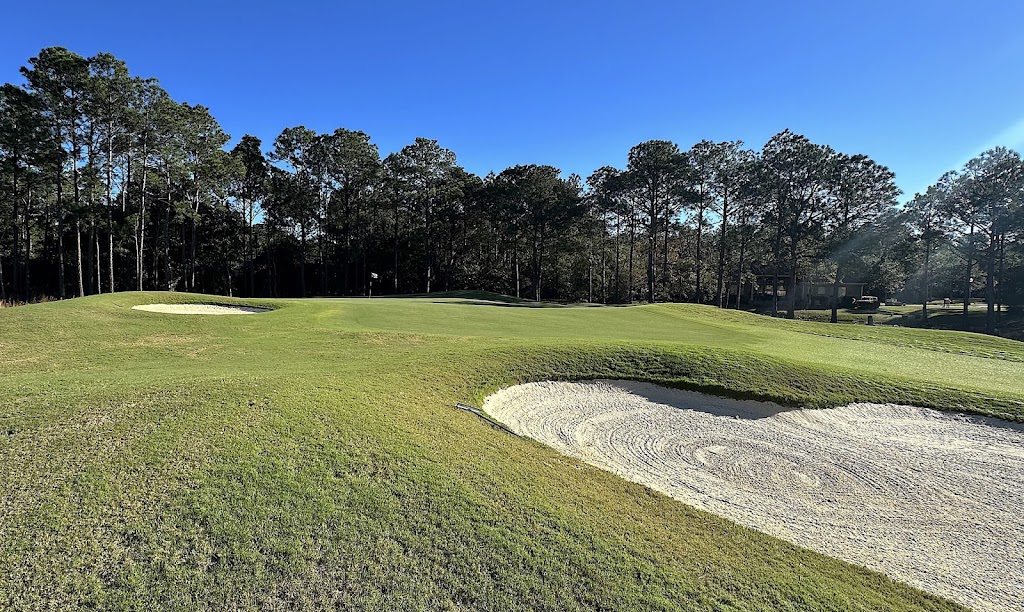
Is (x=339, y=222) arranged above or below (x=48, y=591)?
above

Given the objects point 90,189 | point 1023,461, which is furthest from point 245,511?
point 90,189

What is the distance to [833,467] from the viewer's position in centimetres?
657

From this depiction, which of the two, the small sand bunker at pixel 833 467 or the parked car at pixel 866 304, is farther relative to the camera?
the parked car at pixel 866 304

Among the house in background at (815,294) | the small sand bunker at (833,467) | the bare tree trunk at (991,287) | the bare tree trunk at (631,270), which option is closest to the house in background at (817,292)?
the house in background at (815,294)

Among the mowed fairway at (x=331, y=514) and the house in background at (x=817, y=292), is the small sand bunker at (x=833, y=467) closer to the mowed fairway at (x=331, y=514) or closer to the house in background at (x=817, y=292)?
the mowed fairway at (x=331, y=514)

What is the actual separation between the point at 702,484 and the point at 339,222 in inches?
1967

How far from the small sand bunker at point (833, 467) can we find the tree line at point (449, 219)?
36.1m

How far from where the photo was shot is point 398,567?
123 inches

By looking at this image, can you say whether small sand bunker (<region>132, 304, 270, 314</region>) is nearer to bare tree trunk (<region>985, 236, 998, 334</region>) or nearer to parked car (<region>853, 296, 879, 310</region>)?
bare tree trunk (<region>985, 236, 998, 334</region>)

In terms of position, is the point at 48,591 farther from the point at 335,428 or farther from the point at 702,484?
the point at 702,484

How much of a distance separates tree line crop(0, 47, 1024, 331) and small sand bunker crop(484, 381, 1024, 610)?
36066 millimetres

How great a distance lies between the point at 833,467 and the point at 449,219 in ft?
163

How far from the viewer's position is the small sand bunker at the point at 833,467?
A: 4504 millimetres

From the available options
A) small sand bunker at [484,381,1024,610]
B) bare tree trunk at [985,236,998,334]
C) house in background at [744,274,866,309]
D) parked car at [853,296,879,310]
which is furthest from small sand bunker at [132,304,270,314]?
parked car at [853,296,879,310]
